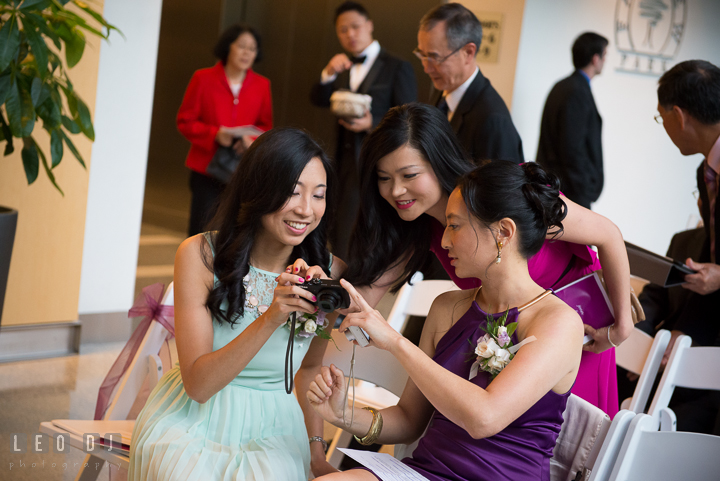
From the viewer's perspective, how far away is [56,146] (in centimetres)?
297

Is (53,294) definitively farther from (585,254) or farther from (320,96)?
(585,254)

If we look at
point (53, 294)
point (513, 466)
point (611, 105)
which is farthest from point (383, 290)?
point (611, 105)

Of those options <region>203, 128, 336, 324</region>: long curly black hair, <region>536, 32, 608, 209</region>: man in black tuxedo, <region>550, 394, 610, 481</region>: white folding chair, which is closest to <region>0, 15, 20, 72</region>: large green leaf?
<region>203, 128, 336, 324</region>: long curly black hair

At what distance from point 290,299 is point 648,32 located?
5.30 meters

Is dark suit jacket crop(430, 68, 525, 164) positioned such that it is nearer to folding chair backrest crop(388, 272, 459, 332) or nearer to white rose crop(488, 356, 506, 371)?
folding chair backrest crop(388, 272, 459, 332)

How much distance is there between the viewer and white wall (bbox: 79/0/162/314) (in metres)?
3.92

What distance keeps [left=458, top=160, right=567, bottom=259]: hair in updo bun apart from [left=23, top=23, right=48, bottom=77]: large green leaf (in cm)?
193

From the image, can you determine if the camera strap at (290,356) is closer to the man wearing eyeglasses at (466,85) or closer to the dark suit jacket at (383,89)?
the man wearing eyeglasses at (466,85)

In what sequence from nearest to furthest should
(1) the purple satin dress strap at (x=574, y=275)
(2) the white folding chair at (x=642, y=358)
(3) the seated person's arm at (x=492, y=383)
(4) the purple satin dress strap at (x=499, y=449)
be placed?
(3) the seated person's arm at (x=492, y=383) → (4) the purple satin dress strap at (x=499, y=449) → (1) the purple satin dress strap at (x=574, y=275) → (2) the white folding chair at (x=642, y=358)

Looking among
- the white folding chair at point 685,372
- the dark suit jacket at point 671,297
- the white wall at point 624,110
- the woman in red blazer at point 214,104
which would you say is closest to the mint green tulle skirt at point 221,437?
the white folding chair at point 685,372

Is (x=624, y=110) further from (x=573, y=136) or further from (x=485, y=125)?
(x=485, y=125)

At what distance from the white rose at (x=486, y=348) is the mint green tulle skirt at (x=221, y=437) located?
52 centimetres

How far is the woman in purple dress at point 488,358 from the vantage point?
1.38 m

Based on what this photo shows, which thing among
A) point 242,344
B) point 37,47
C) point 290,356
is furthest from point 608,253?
point 37,47
